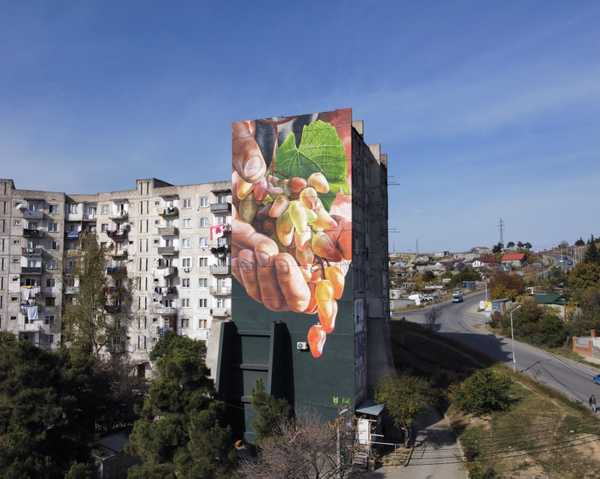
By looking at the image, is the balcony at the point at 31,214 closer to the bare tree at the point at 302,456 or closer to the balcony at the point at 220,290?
the balcony at the point at 220,290

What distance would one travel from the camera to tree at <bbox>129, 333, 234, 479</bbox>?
25.4m

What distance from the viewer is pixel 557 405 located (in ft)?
122

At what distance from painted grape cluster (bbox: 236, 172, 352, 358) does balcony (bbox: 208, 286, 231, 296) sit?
11212 millimetres

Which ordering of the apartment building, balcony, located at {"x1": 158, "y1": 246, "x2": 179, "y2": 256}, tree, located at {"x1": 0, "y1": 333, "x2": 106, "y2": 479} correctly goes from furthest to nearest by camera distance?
balcony, located at {"x1": 158, "y1": 246, "x2": 179, "y2": 256} → the apartment building → tree, located at {"x1": 0, "y1": 333, "x2": 106, "y2": 479}

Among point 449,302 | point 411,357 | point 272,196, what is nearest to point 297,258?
point 272,196

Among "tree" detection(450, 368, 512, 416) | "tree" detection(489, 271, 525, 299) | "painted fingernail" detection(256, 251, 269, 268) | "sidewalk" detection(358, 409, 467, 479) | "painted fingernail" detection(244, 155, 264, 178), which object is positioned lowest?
"sidewalk" detection(358, 409, 467, 479)

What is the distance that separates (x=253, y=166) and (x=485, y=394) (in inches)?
1018

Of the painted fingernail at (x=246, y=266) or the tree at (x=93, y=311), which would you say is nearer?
the painted fingernail at (x=246, y=266)

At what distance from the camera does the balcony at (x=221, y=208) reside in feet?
160

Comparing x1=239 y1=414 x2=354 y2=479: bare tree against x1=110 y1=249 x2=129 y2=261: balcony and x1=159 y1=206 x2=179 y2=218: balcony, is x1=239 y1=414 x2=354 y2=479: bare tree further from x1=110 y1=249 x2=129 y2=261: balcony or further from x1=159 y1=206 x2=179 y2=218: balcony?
x1=110 y1=249 x2=129 y2=261: balcony

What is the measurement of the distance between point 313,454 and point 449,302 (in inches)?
3303

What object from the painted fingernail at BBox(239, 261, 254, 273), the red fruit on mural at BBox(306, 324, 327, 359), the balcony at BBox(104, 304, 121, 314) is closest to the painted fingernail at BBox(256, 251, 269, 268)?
the painted fingernail at BBox(239, 261, 254, 273)

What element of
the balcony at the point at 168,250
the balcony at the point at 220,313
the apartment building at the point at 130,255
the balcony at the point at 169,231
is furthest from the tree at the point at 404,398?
the balcony at the point at 169,231

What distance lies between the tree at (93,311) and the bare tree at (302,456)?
28713 mm
